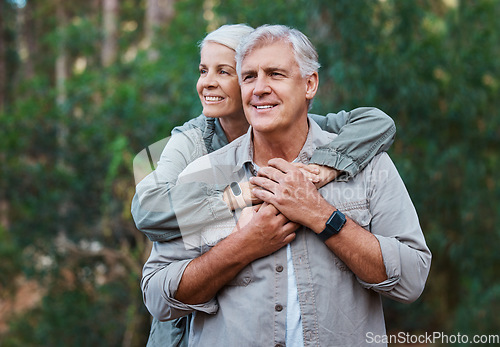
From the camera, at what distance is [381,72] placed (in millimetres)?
5215

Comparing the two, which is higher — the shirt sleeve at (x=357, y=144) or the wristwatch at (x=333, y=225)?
the shirt sleeve at (x=357, y=144)

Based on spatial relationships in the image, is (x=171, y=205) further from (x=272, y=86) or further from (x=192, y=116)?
(x=192, y=116)

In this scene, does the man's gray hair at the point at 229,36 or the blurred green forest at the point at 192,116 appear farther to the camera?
the blurred green forest at the point at 192,116

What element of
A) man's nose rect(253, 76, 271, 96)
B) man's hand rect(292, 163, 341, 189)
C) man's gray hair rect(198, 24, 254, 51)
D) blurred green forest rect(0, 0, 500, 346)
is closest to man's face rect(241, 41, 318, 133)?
man's nose rect(253, 76, 271, 96)

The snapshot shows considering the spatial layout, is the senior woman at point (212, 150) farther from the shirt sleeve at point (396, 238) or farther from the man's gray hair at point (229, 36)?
the shirt sleeve at point (396, 238)

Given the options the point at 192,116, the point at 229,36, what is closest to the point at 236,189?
the point at 229,36

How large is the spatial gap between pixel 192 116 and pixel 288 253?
394 cm

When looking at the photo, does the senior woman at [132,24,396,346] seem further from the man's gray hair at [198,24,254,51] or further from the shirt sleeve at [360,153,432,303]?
the shirt sleeve at [360,153,432,303]

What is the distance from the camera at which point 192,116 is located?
5605mm

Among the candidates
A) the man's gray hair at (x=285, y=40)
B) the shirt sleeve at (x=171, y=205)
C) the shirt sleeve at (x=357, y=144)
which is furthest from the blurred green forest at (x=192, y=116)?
the shirt sleeve at (x=171, y=205)

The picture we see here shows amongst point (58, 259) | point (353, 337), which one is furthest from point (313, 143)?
point (58, 259)

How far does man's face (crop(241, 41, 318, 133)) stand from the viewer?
1.88 meters

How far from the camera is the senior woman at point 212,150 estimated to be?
73.5 inches

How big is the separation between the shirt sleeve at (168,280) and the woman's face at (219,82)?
0.67 m
